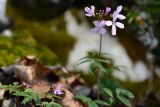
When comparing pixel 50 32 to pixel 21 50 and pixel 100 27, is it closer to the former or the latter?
pixel 21 50

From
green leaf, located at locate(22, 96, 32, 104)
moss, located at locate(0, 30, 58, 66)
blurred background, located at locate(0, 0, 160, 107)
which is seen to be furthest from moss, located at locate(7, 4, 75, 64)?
green leaf, located at locate(22, 96, 32, 104)

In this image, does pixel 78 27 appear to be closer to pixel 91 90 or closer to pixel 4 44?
pixel 4 44

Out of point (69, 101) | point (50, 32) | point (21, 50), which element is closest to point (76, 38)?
point (50, 32)

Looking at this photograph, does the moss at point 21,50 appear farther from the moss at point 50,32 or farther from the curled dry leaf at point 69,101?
the curled dry leaf at point 69,101

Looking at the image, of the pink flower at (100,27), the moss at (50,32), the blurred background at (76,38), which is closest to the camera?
the pink flower at (100,27)

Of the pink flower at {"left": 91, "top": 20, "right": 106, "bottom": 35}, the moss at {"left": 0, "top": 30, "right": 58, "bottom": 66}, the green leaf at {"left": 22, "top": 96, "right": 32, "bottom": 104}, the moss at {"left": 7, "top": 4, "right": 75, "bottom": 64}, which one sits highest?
the moss at {"left": 7, "top": 4, "right": 75, "bottom": 64}

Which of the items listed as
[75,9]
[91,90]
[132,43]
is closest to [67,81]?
[91,90]

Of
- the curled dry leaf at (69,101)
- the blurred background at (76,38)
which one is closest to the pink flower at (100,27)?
the curled dry leaf at (69,101)

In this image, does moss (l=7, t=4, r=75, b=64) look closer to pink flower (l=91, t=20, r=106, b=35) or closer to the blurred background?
the blurred background
